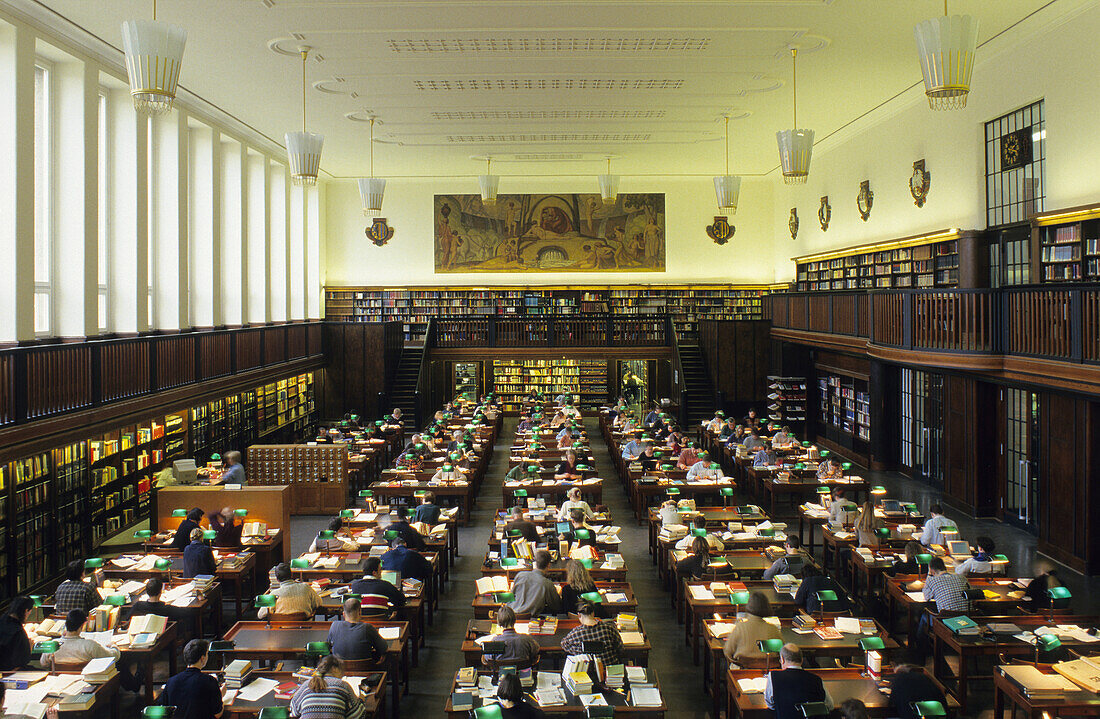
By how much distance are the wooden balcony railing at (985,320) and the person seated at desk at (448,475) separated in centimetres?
688

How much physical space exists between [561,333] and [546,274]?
119 inches

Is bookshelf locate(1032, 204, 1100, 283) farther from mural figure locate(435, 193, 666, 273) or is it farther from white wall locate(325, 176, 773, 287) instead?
mural figure locate(435, 193, 666, 273)

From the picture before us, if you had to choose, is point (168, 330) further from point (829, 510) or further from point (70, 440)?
point (829, 510)

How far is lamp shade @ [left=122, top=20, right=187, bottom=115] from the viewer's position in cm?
686

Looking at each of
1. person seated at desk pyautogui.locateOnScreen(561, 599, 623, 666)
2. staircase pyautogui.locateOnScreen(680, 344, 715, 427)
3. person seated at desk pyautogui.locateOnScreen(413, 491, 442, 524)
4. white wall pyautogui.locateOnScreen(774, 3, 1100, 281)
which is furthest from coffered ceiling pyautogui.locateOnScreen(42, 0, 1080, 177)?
person seated at desk pyautogui.locateOnScreen(561, 599, 623, 666)

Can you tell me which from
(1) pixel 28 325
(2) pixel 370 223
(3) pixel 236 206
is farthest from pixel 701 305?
(1) pixel 28 325

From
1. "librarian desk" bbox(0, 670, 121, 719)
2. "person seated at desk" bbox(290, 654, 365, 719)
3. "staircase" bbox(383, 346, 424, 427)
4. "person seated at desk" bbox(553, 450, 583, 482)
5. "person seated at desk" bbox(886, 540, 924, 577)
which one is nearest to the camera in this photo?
"person seated at desk" bbox(290, 654, 365, 719)

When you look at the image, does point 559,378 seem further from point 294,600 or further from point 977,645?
point 977,645

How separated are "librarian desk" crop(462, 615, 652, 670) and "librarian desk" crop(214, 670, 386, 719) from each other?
0.68m

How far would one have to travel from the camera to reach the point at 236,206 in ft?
58.0

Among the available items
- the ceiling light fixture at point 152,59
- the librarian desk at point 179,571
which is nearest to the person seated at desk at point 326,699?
the librarian desk at point 179,571

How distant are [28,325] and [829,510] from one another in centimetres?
1013

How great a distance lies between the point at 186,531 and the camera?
9.15 metres

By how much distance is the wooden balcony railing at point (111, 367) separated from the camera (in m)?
8.75
